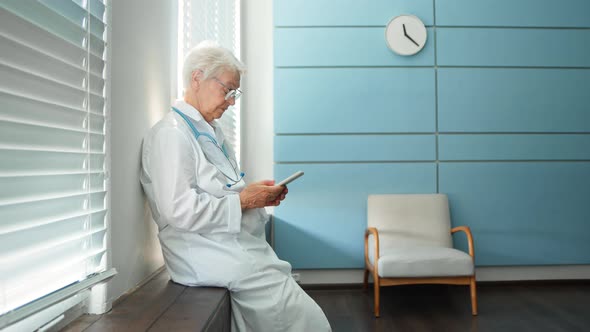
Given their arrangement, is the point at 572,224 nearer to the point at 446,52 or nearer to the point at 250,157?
the point at 446,52

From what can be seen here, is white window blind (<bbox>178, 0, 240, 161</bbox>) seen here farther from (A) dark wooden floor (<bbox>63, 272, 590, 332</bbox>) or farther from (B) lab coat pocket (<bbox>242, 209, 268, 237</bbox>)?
(A) dark wooden floor (<bbox>63, 272, 590, 332</bbox>)

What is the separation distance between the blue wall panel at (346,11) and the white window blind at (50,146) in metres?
2.60

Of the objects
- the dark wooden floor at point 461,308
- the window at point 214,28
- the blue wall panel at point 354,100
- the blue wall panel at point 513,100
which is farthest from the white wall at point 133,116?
the blue wall panel at point 513,100

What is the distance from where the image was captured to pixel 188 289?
1.65 metres

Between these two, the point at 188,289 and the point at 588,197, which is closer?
the point at 188,289

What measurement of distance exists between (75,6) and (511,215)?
371cm

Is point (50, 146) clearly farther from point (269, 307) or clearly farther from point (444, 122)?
point (444, 122)

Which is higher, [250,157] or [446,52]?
[446,52]

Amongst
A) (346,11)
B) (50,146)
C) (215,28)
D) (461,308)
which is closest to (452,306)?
(461,308)

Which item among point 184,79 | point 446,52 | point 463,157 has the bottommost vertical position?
point 463,157

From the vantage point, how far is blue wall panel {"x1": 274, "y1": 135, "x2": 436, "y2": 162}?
3.71m

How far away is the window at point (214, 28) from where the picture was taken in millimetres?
2254

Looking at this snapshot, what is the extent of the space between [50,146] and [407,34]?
3296mm

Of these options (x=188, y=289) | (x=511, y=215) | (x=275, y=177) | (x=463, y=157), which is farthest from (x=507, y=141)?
(x=188, y=289)
